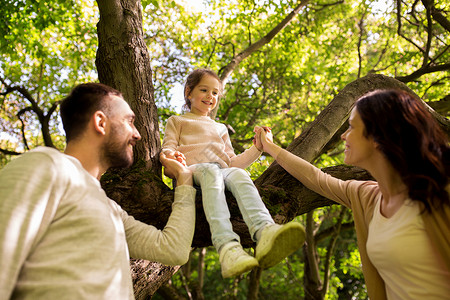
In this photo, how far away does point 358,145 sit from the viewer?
210 cm

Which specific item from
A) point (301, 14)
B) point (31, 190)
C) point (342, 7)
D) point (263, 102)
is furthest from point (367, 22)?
point (31, 190)

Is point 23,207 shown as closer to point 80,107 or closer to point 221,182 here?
point 80,107

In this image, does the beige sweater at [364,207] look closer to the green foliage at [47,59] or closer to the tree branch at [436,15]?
the tree branch at [436,15]

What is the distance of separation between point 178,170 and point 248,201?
0.56 meters

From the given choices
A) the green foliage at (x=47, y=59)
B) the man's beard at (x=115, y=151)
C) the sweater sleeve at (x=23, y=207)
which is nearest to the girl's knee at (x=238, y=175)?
the man's beard at (x=115, y=151)

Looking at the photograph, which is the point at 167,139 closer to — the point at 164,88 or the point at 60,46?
the point at 164,88

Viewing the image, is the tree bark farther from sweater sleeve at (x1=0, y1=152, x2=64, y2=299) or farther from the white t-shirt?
the white t-shirt

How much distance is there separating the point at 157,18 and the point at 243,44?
2.49 metres

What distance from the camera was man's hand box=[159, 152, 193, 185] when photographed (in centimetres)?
238

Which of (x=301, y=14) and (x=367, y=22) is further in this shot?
(x=367, y=22)

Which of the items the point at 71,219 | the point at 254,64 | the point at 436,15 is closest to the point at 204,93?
the point at 71,219

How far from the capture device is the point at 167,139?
9.82ft

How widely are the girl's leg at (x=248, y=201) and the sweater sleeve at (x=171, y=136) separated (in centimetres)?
59

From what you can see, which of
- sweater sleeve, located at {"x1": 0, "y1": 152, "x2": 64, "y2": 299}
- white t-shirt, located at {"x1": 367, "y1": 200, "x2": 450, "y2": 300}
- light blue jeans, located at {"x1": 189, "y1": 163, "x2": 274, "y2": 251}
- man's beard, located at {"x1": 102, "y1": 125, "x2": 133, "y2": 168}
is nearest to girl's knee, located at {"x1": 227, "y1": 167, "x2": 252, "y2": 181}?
light blue jeans, located at {"x1": 189, "y1": 163, "x2": 274, "y2": 251}
